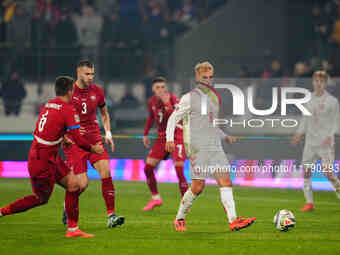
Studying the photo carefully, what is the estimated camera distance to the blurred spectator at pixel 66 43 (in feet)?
62.6

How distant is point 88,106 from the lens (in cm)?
1053

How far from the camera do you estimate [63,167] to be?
30.3ft

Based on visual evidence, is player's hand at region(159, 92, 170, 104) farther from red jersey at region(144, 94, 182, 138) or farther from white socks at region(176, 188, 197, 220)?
white socks at region(176, 188, 197, 220)

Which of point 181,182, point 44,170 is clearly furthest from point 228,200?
point 181,182

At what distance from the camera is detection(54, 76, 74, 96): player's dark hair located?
8938mm

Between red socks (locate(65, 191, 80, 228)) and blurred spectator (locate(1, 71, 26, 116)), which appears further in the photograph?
blurred spectator (locate(1, 71, 26, 116))

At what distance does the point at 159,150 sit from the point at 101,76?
6.70 m

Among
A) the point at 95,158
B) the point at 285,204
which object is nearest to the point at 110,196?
the point at 95,158

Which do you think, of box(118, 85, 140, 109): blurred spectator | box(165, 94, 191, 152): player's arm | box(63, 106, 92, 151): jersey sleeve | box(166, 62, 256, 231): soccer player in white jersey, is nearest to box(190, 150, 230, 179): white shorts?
box(166, 62, 256, 231): soccer player in white jersey

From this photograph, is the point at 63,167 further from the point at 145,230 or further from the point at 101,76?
the point at 101,76

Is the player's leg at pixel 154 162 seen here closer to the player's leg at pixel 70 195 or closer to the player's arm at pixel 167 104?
the player's arm at pixel 167 104

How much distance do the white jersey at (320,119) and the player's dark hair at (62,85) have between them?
4556mm

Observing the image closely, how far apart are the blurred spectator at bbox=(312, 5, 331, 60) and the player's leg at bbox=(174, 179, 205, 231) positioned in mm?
12421

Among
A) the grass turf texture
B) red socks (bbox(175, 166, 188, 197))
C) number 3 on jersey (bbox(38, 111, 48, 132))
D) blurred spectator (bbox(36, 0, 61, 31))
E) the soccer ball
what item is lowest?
the grass turf texture
